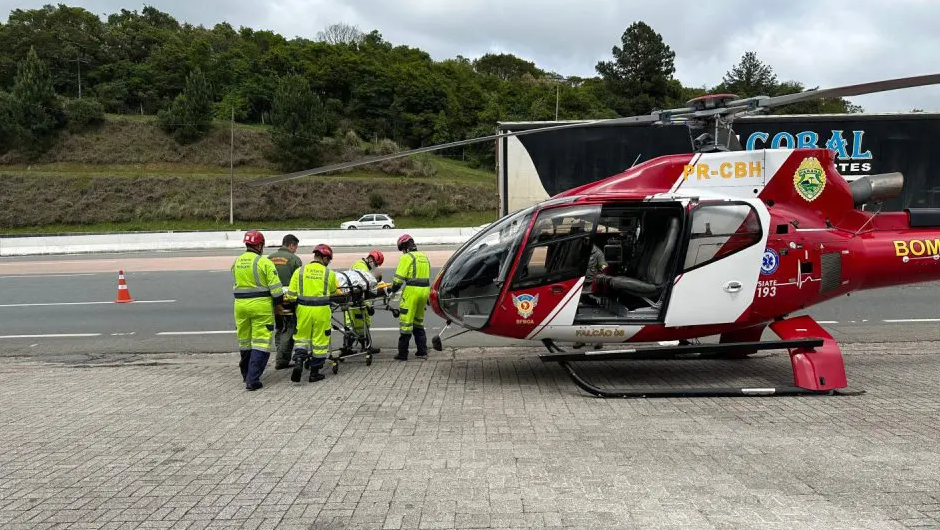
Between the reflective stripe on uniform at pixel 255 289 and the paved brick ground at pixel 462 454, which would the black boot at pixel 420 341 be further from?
the reflective stripe on uniform at pixel 255 289

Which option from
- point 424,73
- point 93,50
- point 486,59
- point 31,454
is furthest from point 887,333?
point 486,59

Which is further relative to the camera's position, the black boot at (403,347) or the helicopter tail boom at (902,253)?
the black boot at (403,347)

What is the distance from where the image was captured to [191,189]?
165ft

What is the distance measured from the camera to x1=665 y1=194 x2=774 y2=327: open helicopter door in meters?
6.57

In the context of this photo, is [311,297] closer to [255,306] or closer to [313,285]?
[313,285]

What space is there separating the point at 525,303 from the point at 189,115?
60191 millimetres

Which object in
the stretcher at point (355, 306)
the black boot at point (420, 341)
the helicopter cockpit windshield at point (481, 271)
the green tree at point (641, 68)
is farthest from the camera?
the green tree at point (641, 68)

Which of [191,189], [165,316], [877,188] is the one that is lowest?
[165,316]

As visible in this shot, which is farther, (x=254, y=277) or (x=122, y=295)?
(x=122, y=295)

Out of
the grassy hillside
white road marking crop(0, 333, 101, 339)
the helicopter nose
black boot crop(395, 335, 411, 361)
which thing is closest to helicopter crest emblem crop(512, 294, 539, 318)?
the helicopter nose

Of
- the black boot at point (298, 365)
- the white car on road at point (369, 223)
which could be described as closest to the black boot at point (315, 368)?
the black boot at point (298, 365)

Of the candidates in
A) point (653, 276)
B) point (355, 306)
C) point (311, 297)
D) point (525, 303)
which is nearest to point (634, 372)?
point (653, 276)

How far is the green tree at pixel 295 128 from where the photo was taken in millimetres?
56438

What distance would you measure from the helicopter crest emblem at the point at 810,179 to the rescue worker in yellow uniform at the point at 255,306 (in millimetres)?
6105
